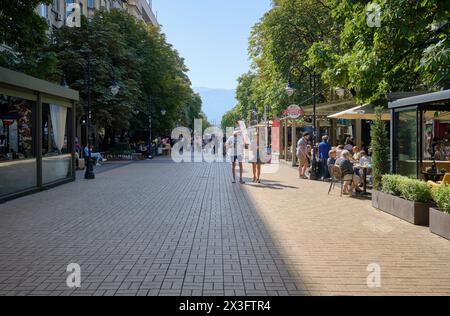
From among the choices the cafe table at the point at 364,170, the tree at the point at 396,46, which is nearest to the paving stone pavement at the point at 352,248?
the cafe table at the point at 364,170

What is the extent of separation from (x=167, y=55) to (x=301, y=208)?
1285 inches

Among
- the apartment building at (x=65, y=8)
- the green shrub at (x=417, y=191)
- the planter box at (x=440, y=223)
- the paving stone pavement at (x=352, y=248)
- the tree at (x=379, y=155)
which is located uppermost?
the apartment building at (x=65, y=8)

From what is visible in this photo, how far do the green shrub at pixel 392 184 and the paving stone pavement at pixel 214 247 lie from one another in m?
0.55

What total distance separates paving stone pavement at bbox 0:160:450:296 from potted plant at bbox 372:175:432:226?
257 millimetres

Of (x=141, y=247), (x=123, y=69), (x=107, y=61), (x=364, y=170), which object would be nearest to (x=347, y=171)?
(x=364, y=170)

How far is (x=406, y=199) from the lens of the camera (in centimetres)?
953

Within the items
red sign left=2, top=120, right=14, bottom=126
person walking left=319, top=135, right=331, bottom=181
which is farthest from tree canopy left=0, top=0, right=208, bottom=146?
person walking left=319, top=135, right=331, bottom=181

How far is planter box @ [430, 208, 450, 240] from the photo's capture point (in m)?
7.73

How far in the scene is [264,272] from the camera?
5863 millimetres

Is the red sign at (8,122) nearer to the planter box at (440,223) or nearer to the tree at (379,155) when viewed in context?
the tree at (379,155)

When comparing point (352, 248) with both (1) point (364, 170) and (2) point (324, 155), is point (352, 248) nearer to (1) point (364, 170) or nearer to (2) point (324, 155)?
(1) point (364, 170)

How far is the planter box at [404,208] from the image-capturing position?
8.97m
